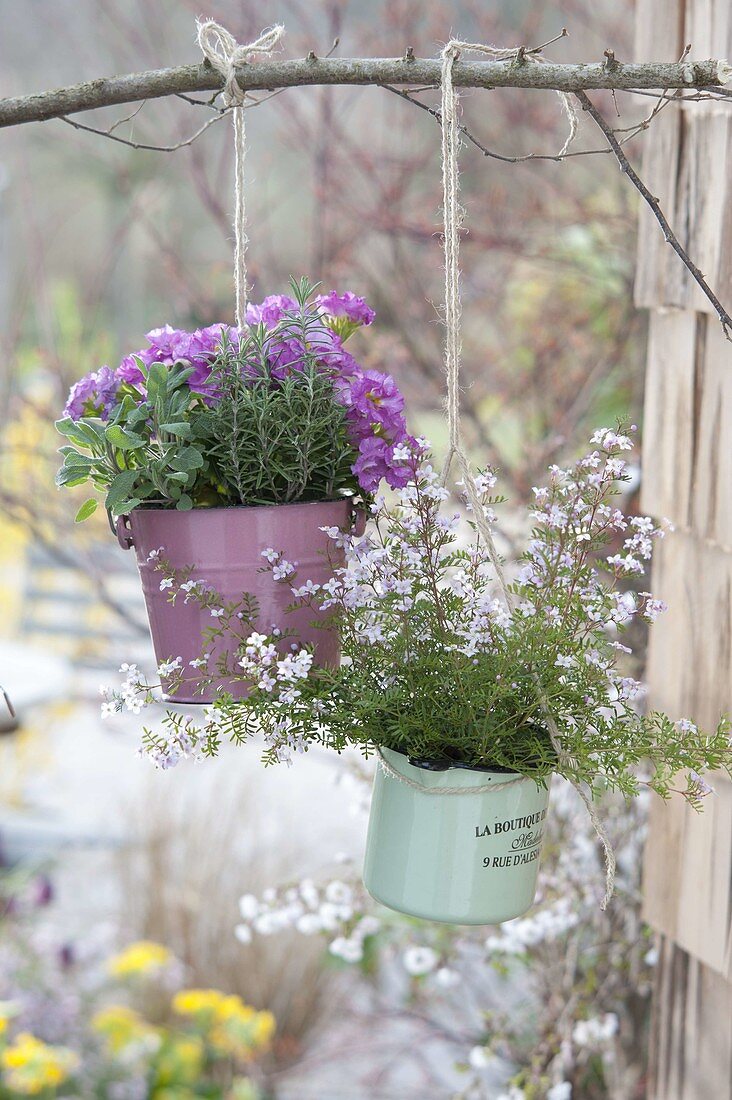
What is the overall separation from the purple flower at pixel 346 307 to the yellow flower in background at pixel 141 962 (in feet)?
6.40

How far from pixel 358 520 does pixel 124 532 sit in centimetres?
21

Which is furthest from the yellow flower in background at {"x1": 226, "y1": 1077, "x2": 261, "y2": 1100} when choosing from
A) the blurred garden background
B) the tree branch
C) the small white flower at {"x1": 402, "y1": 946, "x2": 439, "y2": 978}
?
the tree branch

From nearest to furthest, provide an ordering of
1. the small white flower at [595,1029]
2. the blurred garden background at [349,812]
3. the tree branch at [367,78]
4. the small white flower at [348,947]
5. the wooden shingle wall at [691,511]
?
the tree branch at [367,78] → the wooden shingle wall at [691,511] → the small white flower at [348,947] → the small white flower at [595,1029] → the blurred garden background at [349,812]

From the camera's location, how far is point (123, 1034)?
7.83 feet

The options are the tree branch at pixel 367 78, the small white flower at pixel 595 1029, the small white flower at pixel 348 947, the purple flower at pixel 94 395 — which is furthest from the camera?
the small white flower at pixel 595 1029

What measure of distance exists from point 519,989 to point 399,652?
2403 mm

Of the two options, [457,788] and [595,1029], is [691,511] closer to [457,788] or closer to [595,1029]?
[457,788]

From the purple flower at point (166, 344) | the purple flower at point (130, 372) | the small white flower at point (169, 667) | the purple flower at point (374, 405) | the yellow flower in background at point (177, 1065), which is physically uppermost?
the purple flower at point (166, 344)

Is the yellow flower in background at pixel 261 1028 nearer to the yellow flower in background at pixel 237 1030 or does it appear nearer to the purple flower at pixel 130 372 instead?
the yellow flower in background at pixel 237 1030

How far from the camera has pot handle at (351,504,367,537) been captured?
97 centimetres

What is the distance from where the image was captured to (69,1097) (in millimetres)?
2262

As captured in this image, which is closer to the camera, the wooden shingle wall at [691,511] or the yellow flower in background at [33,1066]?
the wooden shingle wall at [691,511]

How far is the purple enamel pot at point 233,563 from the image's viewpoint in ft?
2.95

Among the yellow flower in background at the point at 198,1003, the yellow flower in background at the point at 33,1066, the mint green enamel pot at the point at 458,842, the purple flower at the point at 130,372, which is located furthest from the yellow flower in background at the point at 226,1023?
the purple flower at the point at 130,372
